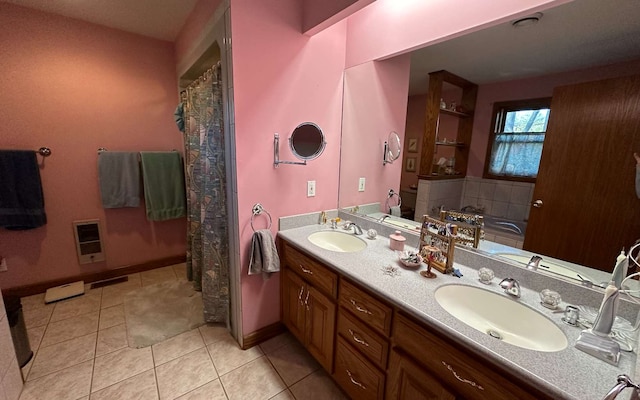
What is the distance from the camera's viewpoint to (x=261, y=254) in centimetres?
168

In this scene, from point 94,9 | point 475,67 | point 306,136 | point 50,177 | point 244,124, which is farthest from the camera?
point 50,177

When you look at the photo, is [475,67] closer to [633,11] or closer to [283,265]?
[633,11]

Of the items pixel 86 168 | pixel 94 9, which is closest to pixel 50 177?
pixel 86 168

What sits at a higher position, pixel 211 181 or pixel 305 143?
pixel 305 143

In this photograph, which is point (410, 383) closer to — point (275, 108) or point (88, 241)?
point (275, 108)

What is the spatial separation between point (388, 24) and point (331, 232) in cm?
142

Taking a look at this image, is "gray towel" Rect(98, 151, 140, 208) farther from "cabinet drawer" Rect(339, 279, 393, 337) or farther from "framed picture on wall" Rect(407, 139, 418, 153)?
"framed picture on wall" Rect(407, 139, 418, 153)

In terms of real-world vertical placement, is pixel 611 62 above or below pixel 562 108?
above

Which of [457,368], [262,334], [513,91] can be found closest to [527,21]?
[513,91]

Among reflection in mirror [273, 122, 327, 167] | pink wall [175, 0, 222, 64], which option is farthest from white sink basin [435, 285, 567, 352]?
pink wall [175, 0, 222, 64]

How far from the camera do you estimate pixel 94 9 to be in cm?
205

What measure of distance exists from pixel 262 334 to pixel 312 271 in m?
0.79

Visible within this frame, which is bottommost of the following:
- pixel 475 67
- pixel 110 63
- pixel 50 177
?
pixel 50 177

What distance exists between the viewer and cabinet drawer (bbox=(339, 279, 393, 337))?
109cm
